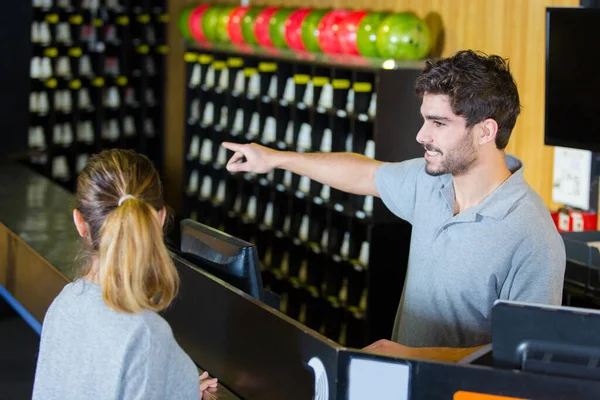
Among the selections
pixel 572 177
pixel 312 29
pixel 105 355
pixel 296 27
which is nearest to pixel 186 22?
pixel 296 27

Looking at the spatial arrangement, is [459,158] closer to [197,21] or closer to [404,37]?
[404,37]

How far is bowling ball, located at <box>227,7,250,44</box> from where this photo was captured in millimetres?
7230

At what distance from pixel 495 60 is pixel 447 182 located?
389mm

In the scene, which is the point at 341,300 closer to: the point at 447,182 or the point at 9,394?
the point at 9,394

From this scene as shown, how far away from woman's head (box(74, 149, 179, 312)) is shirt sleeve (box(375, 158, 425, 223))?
994 millimetres

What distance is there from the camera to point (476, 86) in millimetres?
2645

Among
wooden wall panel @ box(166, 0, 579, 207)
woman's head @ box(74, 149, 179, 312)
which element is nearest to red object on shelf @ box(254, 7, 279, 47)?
wooden wall panel @ box(166, 0, 579, 207)

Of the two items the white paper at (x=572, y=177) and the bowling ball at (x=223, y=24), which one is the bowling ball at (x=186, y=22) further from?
the white paper at (x=572, y=177)

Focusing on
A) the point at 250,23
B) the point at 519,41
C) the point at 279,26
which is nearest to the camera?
the point at 519,41

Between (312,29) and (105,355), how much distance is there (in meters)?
4.67

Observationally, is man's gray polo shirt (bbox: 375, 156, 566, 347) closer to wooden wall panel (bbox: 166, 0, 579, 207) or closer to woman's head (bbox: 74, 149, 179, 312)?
woman's head (bbox: 74, 149, 179, 312)

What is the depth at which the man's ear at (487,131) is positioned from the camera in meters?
2.68

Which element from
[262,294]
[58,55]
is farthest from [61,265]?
[58,55]

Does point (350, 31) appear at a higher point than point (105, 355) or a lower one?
higher
